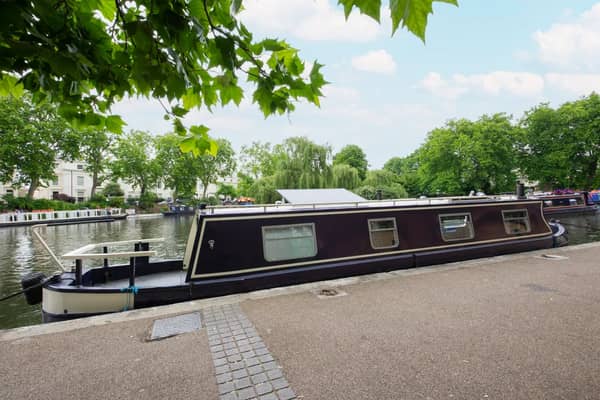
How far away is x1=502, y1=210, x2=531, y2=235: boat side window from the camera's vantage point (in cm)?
882

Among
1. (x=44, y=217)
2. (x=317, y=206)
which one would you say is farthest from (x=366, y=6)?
(x=44, y=217)

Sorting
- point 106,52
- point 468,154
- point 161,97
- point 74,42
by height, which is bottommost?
point 161,97

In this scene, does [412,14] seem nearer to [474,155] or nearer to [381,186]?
[381,186]

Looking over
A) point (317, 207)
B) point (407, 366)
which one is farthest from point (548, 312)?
point (317, 207)

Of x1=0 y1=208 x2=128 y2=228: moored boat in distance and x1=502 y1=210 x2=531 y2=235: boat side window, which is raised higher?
x1=0 y1=208 x2=128 y2=228: moored boat in distance

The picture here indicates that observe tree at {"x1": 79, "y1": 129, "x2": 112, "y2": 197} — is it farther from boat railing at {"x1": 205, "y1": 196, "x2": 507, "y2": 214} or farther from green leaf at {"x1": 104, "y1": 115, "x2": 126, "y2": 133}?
green leaf at {"x1": 104, "y1": 115, "x2": 126, "y2": 133}

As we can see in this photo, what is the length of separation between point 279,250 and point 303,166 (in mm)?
21689

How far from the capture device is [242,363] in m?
3.06

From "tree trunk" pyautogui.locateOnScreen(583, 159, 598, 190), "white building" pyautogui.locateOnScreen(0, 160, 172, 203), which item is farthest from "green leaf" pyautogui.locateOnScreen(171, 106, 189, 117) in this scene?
"white building" pyautogui.locateOnScreen(0, 160, 172, 203)

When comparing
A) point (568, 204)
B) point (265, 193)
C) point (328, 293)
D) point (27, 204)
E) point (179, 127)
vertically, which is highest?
point (27, 204)

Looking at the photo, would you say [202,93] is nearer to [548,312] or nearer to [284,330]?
[284,330]

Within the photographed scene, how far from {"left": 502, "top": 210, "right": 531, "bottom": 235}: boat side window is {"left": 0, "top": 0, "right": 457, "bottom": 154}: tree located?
30.5ft

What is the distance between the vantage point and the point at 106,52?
1.84 m

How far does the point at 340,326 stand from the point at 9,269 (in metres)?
13.1
